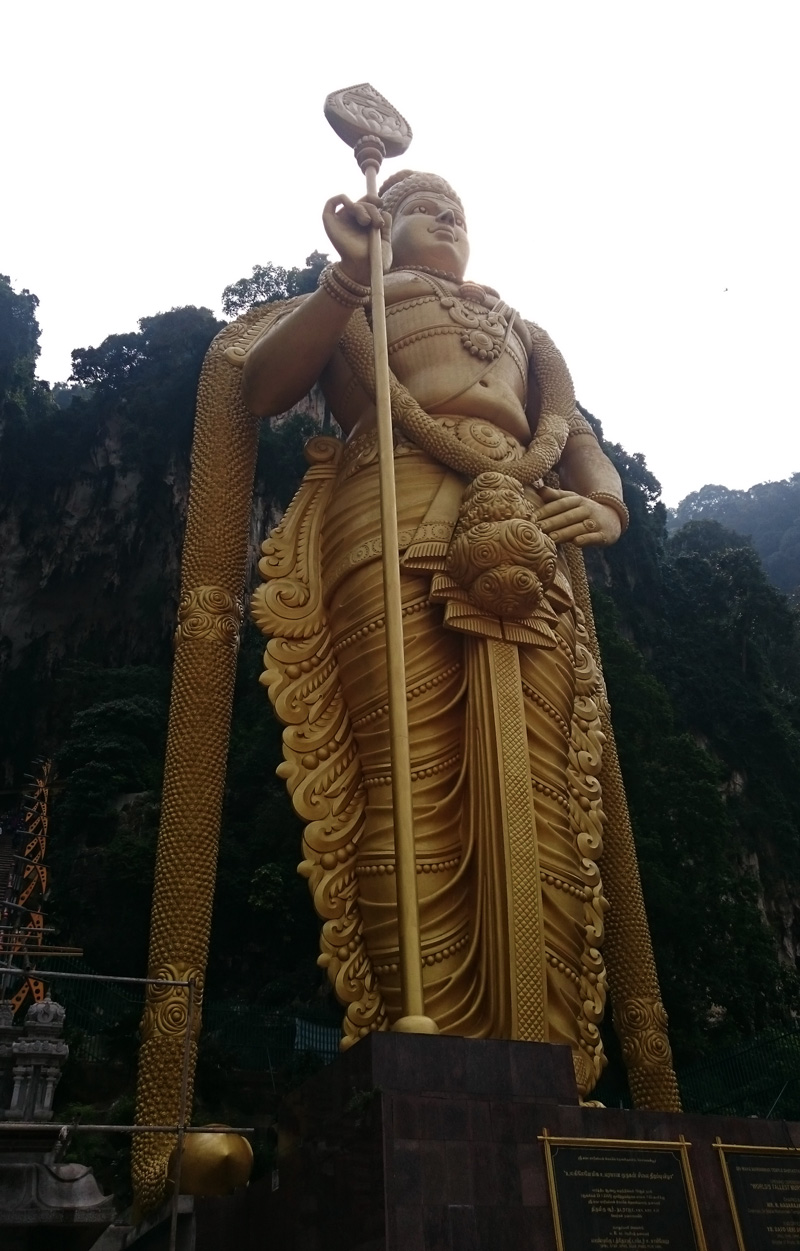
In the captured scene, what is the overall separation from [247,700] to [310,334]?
46.2 ft

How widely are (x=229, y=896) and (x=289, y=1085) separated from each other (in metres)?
4.54

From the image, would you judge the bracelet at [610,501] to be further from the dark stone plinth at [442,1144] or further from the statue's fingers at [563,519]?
the dark stone plinth at [442,1144]

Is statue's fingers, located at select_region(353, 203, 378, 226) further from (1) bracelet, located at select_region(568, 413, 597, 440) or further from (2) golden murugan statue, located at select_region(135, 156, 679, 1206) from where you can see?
(1) bracelet, located at select_region(568, 413, 597, 440)

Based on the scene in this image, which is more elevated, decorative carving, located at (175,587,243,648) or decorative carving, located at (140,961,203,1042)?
decorative carving, located at (175,587,243,648)

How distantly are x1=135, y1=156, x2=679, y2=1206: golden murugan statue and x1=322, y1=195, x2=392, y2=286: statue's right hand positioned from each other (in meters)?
0.01

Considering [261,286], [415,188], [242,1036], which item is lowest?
[242,1036]

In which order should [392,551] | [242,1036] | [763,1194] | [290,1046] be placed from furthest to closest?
[242,1036] → [290,1046] → [392,551] → [763,1194]

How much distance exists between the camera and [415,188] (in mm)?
6379

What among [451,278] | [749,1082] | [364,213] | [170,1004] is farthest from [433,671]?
[749,1082]

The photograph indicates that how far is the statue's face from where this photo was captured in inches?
242

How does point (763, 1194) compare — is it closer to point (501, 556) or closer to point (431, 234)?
point (501, 556)

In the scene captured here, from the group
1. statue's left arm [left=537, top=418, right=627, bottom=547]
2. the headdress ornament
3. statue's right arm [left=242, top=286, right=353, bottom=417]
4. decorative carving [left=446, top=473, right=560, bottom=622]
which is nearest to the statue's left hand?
statue's left arm [left=537, top=418, right=627, bottom=547]

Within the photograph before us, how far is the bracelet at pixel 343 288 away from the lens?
15.6 ft

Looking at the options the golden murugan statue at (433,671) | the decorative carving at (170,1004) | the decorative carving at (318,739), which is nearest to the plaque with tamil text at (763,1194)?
the golden murugan statue at (433,671)
